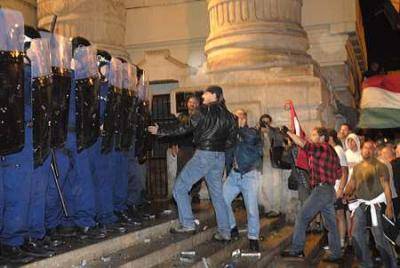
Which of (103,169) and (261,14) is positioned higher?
(261,14)

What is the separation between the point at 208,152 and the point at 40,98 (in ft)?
7.53

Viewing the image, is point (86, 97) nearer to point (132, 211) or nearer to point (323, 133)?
point (132, 211)

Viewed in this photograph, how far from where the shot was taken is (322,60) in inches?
528

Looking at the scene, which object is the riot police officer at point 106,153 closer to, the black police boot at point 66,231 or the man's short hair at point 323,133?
the black police boot at point 66,231

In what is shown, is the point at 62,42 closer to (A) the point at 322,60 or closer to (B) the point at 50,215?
(B) the point at 50,215

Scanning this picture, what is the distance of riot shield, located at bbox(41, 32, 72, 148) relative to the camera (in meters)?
5.42

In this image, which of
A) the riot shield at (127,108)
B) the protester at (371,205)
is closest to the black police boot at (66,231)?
the riot shield at (127,108)

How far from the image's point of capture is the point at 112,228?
20.8 feet

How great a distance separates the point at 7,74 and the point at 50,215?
170cm

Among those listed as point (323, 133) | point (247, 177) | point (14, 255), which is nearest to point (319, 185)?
point (323, 133)


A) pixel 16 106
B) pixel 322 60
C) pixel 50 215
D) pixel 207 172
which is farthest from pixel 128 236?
pixel 322 60

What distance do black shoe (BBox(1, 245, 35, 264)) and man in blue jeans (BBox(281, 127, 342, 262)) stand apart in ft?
12.4

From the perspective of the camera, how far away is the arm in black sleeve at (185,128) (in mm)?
6734

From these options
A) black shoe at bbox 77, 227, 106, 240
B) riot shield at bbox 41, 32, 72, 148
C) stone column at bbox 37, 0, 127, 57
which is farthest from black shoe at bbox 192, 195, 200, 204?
stone column at bbox 37, 0, 127, 57
